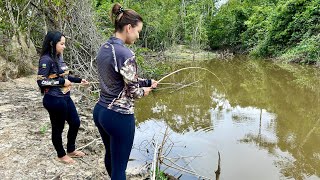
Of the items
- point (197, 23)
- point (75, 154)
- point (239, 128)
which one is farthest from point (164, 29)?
point (75, 154)

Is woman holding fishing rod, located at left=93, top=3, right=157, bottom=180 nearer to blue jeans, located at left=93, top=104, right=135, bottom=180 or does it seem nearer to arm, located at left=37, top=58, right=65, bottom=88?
blue jeans, located at left=93, top=104, right=135, bottom=180

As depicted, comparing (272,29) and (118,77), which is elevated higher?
(272,29)

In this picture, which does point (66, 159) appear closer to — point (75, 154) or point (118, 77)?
point (75, 154)

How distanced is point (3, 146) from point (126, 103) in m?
2.47

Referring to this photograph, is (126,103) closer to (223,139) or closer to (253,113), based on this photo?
(223,139)

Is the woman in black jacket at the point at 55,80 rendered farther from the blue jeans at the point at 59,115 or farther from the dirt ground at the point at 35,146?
the dirt ground at the point at 35,146

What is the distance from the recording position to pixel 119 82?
230 cm

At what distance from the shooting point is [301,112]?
7918 millimetres

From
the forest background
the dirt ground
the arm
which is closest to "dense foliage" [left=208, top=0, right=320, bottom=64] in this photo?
the forest background

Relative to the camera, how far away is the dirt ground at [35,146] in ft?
11.5

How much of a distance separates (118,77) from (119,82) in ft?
0.12

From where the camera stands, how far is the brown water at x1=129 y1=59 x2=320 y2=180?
4914mm

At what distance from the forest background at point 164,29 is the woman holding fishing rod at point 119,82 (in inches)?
213

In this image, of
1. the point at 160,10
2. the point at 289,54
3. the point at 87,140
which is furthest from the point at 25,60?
the point at 160,10
